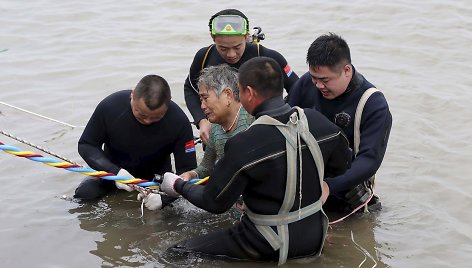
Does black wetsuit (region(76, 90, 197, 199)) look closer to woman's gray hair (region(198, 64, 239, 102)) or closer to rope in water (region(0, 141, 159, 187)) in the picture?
rope in water (region(0, 141, 159, 187))

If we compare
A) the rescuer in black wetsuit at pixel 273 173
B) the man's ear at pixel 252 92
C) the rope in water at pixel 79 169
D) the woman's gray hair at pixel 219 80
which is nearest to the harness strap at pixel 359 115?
the rescuer in black wetsuit at pixel 273 173

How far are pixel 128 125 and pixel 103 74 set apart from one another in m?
4.30

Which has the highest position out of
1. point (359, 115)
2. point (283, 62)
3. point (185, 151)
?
point (283, 62)

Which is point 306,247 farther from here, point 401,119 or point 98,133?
point 401,119

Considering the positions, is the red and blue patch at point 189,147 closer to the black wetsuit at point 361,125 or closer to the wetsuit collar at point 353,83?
the black wetsuit at point 361,125

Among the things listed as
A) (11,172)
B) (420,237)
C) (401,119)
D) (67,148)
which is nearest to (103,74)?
(67,148)

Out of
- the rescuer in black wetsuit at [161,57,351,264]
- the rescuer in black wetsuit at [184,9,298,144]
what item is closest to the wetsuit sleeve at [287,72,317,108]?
the rescuer in black wetsuit at [184,9,298,144]

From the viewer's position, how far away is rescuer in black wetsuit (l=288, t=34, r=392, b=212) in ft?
15.7

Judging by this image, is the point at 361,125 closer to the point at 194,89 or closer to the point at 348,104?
the point at 348,104

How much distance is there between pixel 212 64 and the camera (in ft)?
19.8

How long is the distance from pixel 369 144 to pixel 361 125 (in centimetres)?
17

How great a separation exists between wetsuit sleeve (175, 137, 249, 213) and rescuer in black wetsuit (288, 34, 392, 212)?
2.83 feet

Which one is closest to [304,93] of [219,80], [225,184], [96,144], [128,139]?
[219,80]

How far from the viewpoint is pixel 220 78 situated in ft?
15.8
